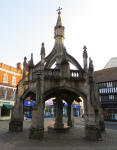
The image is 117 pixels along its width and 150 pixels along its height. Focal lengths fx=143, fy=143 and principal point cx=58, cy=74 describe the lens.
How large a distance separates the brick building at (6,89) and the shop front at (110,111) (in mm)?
21915

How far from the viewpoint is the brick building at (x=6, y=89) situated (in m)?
29.9

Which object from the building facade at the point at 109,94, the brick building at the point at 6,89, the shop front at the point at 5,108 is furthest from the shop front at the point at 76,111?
the shop front at the point at 5,108

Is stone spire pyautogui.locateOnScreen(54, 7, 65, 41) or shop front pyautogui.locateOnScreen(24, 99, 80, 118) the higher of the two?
stone spire pyautogui.locateOnScreen(54, 7, 65, 41)

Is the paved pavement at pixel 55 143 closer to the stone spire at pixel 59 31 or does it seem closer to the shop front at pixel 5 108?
the stone spire at pixel 59 31

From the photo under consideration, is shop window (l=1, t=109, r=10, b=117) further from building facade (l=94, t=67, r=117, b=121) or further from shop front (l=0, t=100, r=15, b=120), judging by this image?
building facade (l=94, t=67, r=117, b=121)

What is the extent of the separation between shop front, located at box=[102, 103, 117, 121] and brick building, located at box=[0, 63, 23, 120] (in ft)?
71.9

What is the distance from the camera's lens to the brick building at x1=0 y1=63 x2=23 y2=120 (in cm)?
2990

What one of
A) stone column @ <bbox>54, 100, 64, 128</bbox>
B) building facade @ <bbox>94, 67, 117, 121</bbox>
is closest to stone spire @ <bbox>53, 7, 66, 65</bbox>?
stone column @ <bbox>54, 100, 64, 128</bbox>

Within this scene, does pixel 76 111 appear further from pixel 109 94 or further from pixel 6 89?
pixel 6 89

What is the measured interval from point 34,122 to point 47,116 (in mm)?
31876

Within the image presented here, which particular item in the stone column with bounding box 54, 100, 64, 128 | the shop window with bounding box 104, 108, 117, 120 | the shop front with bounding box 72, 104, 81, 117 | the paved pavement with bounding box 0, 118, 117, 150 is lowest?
the shop front with bounding box 72, 104, 81, 117

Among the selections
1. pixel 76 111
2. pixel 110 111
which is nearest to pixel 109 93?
pixel 110 111

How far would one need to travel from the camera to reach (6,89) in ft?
102

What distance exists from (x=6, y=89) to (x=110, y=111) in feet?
81.7
